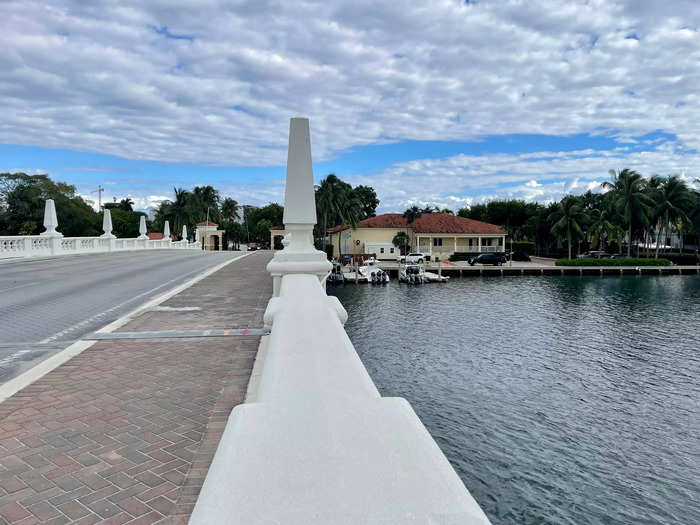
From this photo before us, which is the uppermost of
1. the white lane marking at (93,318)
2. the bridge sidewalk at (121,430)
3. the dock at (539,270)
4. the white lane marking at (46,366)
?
the white lane marking at (93,318)

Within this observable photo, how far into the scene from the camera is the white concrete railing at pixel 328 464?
50.9 inches

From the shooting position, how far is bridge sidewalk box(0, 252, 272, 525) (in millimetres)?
3525

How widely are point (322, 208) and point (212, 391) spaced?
199 feet

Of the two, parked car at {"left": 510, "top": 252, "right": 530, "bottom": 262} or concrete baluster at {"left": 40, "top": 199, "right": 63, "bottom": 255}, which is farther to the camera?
parked car at {"left": 510, "top": 252, "right": 530, "bottom": 262}

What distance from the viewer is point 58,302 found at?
12.6m

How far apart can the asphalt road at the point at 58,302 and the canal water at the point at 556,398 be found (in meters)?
9.34

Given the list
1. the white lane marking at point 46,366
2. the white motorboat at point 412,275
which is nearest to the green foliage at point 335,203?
the white motorboat at point 412,275

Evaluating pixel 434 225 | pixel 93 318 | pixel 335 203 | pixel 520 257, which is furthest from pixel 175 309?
pixel 520 257

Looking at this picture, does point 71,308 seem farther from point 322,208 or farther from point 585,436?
point 322,208

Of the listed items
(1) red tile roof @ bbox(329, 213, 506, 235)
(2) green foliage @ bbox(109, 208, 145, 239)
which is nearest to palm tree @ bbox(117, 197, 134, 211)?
(2) green foliage @ bbox(109, 208, 145, 239)

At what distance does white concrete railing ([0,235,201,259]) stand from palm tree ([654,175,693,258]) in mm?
69558

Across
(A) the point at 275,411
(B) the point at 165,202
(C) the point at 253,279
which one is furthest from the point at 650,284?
(B) the point at 165,202

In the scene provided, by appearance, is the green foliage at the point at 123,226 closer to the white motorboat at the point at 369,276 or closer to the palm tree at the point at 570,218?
the white motorboat at the point at 369,276

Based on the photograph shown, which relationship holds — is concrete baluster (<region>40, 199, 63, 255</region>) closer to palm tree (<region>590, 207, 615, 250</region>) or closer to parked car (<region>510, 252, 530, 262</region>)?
parked car (<region>510, 252, 530, 262</region>)
